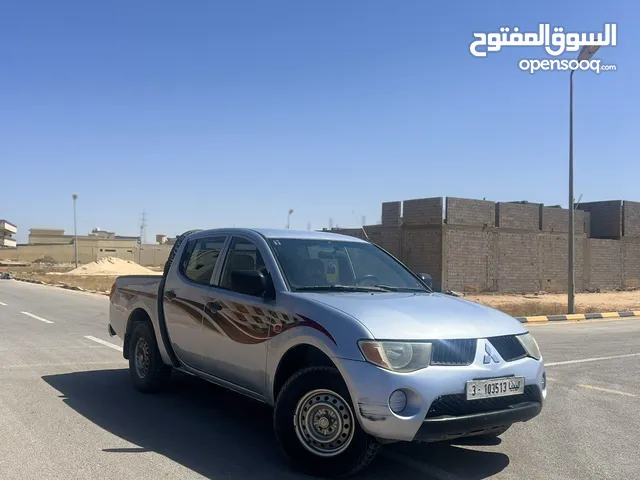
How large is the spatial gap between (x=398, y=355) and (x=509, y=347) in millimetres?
966

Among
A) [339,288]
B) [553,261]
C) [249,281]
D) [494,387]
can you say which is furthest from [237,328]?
[553,261]

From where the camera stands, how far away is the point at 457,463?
4.80 metres

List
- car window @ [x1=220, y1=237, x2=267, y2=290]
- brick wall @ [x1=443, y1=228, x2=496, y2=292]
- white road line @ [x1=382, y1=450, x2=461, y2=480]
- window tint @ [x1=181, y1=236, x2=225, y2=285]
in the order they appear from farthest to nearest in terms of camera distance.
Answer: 1. brick wall @ [x1=443, y1=228, x2=496, y2=292]
2. window tint @ [x1=181, y1=236, x2=225, y2=285]
3. car window @ [x1=220, y1=237, x2=267, y2=290]
4. white road line @ [x1=382, y1=450, x2=461, y2=480]

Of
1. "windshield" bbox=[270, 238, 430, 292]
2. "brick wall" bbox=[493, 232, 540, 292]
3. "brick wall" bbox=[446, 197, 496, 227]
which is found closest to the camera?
"windshield" bbox=[270, 238, 430, 292]

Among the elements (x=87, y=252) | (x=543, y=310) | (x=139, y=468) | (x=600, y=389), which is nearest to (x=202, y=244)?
(x=139, y=468)

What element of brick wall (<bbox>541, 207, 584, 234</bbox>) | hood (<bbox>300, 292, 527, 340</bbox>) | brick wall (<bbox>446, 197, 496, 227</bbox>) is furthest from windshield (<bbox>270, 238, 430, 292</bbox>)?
brick wall (<bbox>541, 207, 584, 234</bbox>)

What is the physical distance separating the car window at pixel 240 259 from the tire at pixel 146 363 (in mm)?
1547

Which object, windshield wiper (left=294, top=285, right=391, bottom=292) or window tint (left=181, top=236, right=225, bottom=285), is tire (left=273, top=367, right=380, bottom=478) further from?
window tint (left=181, top=236, right=225, bottom=285)

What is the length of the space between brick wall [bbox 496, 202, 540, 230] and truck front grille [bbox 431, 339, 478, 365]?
2371cm

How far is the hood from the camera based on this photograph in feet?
13.6

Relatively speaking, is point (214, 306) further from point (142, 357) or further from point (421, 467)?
point (421, 467)

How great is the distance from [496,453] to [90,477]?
3.18 metres

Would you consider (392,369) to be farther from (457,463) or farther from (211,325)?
(211,325)

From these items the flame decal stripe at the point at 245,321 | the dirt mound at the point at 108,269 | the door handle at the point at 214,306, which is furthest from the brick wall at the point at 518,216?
the dirt mound at the point at 108,269
